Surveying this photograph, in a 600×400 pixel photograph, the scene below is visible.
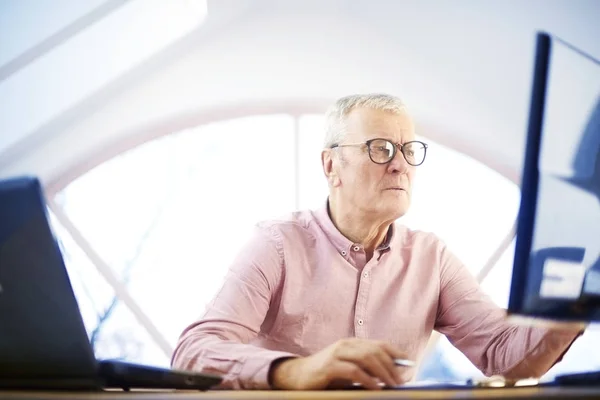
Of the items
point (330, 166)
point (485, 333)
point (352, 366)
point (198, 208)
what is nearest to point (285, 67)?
point (198, 208)

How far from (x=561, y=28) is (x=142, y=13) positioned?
2.24m

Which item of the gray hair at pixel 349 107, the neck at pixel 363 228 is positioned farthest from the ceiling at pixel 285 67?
the neck at pixel 363 228

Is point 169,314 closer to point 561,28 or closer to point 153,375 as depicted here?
point 561,28

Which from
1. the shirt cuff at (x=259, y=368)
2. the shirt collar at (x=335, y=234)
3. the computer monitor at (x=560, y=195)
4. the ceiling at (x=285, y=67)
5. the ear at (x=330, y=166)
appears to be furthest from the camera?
the ceiling at (x=285, y=67)

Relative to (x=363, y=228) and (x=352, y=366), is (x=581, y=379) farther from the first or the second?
(x=363, y=228)

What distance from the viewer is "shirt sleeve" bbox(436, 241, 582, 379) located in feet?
4.39

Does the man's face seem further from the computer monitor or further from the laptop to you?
the laptop

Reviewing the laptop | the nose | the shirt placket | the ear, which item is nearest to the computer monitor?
the laptop

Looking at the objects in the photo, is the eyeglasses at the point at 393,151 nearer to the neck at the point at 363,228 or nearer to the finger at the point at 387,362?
the neck at the point at 363,228

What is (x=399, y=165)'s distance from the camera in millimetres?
1812

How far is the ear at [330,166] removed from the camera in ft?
6.49

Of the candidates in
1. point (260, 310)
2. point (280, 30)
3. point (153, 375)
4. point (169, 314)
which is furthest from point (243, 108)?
point (153, 375)

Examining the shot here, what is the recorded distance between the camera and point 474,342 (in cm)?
163

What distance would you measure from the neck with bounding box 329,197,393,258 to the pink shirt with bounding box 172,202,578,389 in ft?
0.11
